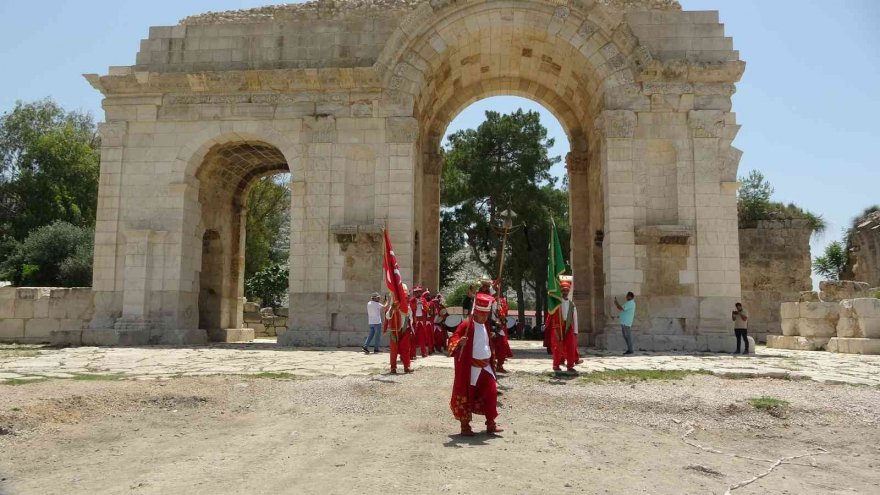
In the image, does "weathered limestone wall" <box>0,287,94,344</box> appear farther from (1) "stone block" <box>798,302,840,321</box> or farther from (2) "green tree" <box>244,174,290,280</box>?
(2) "green tree" <box>244,174,290,280</box>

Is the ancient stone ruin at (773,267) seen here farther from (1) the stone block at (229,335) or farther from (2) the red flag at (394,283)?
(1) the stone block at (229,335)

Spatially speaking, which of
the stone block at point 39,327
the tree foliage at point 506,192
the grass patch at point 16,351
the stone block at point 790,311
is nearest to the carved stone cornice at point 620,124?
the stone block at point 790,311

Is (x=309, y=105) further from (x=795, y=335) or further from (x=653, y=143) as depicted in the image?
(x=795, y=335)

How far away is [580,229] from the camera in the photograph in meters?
18.0

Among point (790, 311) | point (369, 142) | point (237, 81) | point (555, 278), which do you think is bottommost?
point (790, 311)

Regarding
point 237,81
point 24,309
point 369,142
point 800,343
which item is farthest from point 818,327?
point 24,309

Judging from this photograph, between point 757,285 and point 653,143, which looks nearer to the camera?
point 653,143

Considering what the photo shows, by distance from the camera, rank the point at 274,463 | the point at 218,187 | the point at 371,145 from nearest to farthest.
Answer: the point at 274,463, the point at 371,145, the point at 218,187

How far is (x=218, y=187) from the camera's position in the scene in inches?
698

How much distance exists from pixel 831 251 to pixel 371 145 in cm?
4367

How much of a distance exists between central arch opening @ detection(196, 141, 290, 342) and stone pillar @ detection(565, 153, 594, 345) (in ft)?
27.4

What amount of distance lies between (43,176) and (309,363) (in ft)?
106

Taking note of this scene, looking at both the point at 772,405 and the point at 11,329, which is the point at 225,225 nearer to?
the point at 11,329

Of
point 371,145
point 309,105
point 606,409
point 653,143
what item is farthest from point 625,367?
point 309,105
